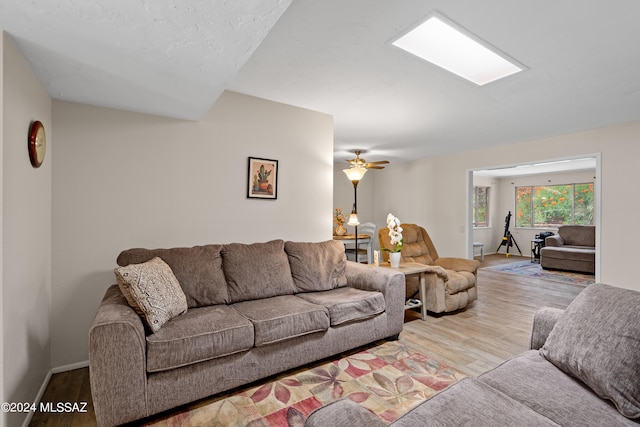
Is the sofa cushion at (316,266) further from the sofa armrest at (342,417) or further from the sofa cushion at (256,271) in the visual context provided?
the sofa armrest at (342,417)

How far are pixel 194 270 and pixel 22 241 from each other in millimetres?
1019

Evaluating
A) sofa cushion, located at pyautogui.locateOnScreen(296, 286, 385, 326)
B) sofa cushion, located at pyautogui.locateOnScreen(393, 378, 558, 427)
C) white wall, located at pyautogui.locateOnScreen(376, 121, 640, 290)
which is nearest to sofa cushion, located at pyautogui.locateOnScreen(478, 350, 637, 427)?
sofa cushion, located at pyautogui.locateOnScreen(393, 378, 558, 427)

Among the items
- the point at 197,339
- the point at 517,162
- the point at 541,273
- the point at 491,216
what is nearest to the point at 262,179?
the point at 197,339

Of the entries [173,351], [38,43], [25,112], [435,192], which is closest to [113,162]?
A: [25,112]

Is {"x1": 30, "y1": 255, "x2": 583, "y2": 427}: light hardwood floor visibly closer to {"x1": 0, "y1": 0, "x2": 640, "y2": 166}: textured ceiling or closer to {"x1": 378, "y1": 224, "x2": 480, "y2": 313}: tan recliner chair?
{"x1": 378, "y1": 224, "x2": 480, "y2": 313}: tan recliner chair

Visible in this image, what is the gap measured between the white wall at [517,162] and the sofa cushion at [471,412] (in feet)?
14.0

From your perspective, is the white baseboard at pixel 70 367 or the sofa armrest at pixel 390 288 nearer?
the white baseboard at pixel 70 367

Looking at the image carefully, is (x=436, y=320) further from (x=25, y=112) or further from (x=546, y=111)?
(x=25, y=112)

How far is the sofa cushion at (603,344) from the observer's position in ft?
3.87

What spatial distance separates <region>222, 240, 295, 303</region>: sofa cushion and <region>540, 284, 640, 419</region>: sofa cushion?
1.92m

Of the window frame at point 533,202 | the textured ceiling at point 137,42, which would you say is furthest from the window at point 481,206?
the textured ceiling at point 137,42

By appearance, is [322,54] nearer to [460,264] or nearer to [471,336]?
[471,336]

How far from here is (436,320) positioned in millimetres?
3465

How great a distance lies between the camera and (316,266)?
9.76 feet
